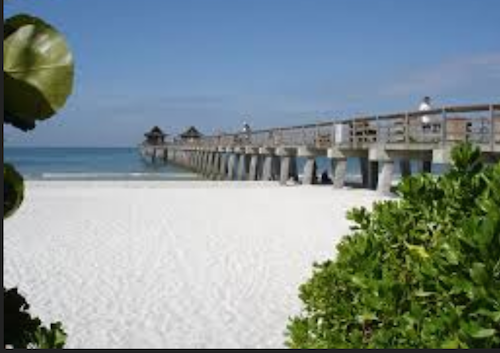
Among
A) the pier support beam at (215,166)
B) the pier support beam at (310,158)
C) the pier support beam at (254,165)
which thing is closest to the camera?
the pier support beam at (310,158)

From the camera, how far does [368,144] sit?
21.3 m

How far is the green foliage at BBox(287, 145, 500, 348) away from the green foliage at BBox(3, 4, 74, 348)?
1.24 meters

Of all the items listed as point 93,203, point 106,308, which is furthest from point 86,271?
point 93,203

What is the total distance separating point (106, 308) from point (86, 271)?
217cm

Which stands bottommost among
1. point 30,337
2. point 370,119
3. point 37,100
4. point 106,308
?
point 106,308

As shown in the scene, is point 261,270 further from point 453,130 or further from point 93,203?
point 93,203

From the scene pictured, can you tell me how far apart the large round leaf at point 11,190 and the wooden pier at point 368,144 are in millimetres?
8156

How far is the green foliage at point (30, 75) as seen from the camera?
1.08 metres

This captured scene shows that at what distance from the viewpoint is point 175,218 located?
635 inches

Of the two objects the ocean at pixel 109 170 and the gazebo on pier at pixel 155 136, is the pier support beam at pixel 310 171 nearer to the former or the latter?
the ocean at pixel 109 170

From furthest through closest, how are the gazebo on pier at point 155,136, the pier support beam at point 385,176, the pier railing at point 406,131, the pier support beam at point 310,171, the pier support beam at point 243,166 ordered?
1. the gazebo on pier at point 155,136
2. the pier support beam at point 243,166
3. the pier support beam at point 310,171
4. the pier support beam at point 385,176
5. the pier railing at point 406,131

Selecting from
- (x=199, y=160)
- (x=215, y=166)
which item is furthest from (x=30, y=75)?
(x=199, y=160)

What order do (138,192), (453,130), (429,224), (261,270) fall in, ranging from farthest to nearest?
(138,192)
(453,130)
(261,270)
(429,224)

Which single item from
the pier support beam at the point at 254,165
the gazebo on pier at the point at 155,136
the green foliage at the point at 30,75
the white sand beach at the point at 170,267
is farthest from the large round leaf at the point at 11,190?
the gazebo on pier at the point at 155,136
